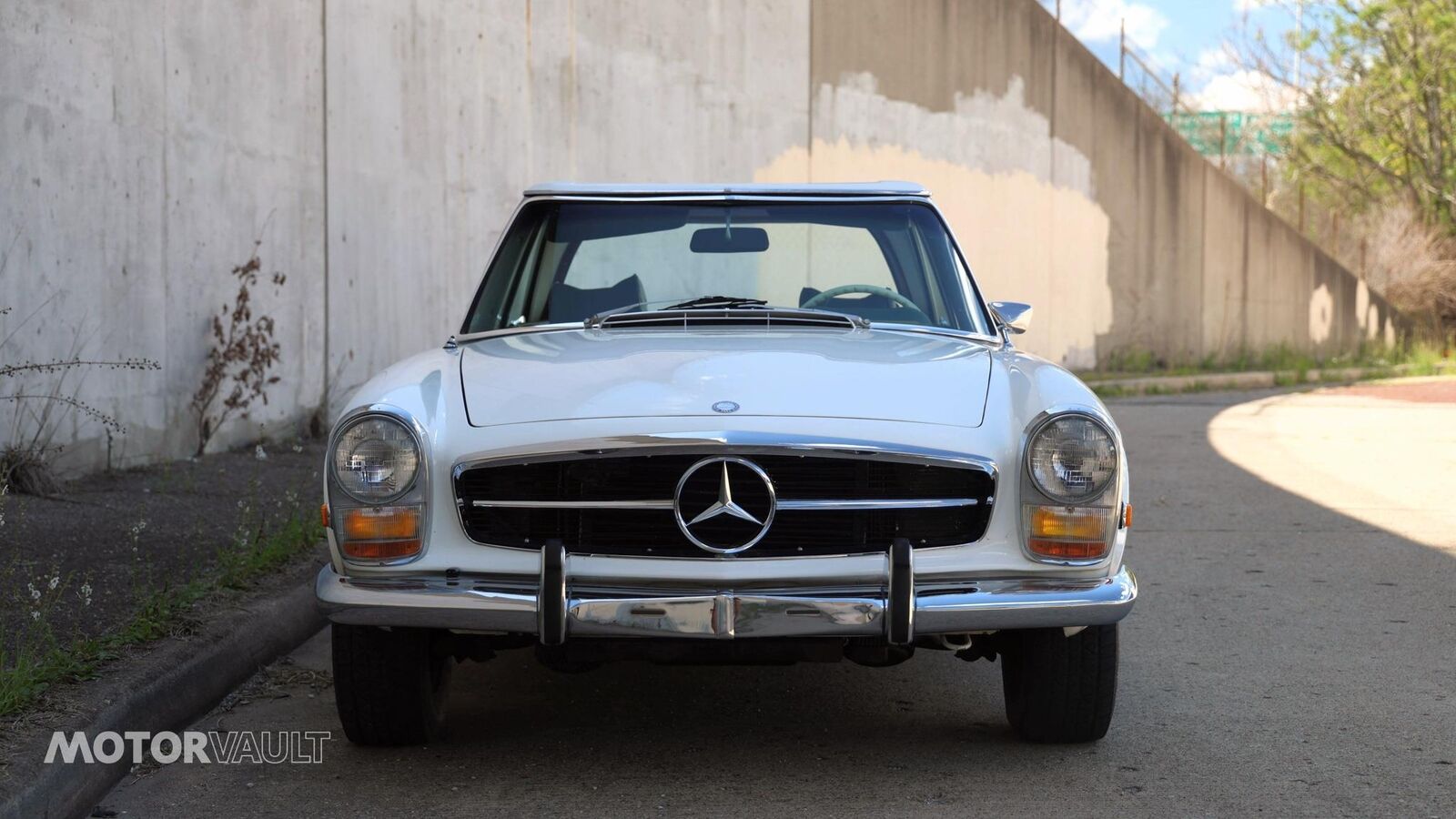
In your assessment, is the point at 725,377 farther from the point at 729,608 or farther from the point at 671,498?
the point at 729,608

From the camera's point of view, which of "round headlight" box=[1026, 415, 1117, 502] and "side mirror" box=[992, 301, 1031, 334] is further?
"side mirror" box=[992, 301, 1031, 334]

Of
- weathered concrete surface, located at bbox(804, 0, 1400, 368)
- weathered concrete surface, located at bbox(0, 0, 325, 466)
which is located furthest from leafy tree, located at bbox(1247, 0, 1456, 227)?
weathered concrete surface, located at bbox(0, 0, 325, 466)

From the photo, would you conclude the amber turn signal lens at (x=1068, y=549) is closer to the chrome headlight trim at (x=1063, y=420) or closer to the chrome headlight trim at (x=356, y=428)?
the chrome headlight trim at (x=1063, y=420)

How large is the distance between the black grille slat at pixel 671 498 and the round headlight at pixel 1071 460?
0.14 meters

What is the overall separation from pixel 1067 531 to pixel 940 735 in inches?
31.3

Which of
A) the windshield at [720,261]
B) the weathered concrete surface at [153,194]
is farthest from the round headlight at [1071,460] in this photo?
the weathered concrete surface at [153,194]

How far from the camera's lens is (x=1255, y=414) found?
14188 mm

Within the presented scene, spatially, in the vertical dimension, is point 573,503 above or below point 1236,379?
above

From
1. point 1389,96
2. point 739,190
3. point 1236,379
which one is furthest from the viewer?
point 1389,96

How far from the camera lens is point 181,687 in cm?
412

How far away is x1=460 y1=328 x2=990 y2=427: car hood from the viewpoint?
3541mm

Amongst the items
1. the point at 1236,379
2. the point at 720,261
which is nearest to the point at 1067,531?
the point at 720,261

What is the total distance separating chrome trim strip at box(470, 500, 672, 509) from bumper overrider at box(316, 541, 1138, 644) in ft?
0.42

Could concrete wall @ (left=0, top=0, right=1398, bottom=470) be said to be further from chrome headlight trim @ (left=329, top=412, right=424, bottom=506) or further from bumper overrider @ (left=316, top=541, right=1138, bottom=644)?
bumper overrider @ (left=316, top=541, right=1138, bottom=644)
